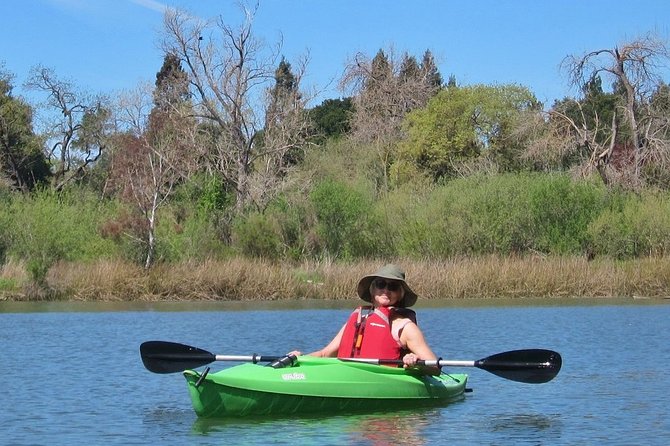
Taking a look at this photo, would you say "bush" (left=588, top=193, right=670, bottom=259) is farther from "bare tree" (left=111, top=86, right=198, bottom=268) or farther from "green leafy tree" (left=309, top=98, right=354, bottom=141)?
"green leafy tree" (left=309, top=98, right=354, bottom=141)

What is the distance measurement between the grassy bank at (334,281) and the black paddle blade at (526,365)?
21.5 meters

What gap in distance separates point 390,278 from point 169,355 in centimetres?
300

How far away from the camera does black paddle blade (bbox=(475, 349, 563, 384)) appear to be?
14.9 meters

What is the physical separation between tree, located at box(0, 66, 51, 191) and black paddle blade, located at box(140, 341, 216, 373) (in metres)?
47.0

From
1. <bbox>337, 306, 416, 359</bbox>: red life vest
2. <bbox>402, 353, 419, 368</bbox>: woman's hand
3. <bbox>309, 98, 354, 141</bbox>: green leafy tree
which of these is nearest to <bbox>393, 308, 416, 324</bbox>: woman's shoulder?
<bbox>337, 306, 416, 359</bbox>: red life vest

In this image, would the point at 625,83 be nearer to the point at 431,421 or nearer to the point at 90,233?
the point at 90,233

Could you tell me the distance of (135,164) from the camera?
5925cm

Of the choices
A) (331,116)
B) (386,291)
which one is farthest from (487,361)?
(331,116)

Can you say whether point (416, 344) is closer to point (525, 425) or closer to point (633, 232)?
point (525, 425)

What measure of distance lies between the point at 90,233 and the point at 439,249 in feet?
40.4

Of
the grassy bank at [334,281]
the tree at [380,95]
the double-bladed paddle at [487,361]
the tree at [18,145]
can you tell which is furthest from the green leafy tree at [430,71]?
the double-bladed paddle at [487,361]

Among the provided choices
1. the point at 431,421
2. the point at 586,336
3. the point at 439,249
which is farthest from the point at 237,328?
the point at 439,249

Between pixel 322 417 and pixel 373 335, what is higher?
pixel 373 335

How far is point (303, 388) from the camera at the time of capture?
45.3 feet
